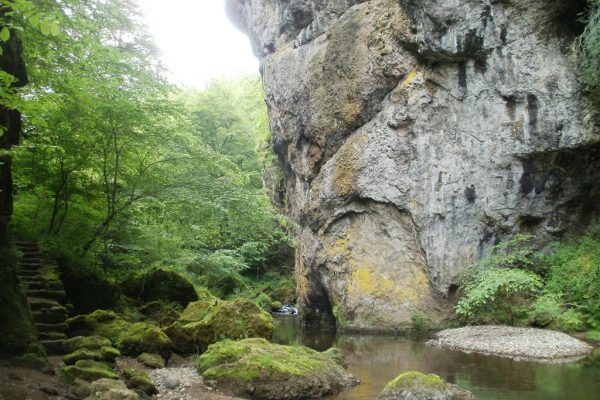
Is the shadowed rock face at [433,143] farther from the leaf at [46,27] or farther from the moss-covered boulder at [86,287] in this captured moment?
the leaf at [46,27]

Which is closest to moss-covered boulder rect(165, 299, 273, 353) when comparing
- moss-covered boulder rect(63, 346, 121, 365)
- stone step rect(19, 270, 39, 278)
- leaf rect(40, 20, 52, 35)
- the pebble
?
the pebble

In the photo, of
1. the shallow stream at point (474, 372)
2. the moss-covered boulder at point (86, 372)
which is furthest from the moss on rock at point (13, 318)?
the shallow stream at point (474, 372)

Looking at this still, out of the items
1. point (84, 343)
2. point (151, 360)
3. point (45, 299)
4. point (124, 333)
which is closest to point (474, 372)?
point (151, 360)

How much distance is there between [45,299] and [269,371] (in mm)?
4562

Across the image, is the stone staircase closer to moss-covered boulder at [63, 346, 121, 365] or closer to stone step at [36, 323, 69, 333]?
stone step at [36, 323, 69, 333]

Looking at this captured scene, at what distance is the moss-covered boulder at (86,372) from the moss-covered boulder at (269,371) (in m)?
2.03

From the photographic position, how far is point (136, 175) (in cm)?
1297

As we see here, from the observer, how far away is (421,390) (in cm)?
776

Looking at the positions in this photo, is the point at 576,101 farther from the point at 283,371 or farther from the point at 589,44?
the point at 283,371

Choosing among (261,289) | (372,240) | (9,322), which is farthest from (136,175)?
(261,289)

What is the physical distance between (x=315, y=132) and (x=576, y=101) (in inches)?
399

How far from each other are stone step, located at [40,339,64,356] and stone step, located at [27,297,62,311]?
30.6 inches

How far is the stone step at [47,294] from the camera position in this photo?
9295mm

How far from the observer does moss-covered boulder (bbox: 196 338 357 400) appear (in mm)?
8414
